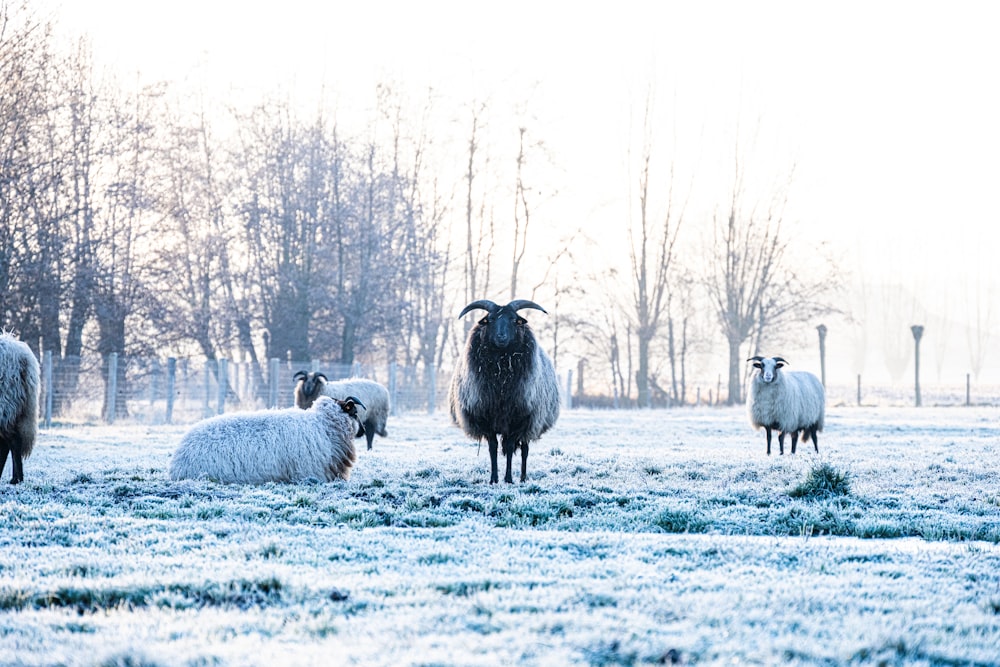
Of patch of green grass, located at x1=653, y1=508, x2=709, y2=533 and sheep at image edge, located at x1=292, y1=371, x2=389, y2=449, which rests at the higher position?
sheep at image edge, located at x1=292, y1=371, x2=389, y2=449

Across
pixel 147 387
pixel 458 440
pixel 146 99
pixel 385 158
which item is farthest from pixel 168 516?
pixel 385 158

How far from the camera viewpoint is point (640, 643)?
165 inches

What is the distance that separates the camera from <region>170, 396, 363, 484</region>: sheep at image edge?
10953 millimetres

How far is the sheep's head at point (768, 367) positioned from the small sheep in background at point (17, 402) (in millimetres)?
10511

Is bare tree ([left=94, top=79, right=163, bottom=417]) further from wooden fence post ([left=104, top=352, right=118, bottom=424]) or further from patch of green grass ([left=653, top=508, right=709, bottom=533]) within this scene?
patch of green grass ([left=653, top=508, right=709, bottom=533])

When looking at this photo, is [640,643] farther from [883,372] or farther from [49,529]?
[883,372]

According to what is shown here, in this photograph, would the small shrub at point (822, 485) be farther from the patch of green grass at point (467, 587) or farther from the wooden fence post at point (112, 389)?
the wooden fence post at point (112, 389)

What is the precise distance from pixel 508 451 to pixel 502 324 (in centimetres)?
127

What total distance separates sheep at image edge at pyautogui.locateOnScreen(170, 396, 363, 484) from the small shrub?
4528 mm

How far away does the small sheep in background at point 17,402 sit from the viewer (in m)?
10.3

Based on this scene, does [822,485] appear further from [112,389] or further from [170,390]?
[170,390]

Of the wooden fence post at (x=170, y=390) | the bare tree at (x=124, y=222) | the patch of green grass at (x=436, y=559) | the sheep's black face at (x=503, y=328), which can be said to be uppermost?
the bare tree at (x=124, y=222)

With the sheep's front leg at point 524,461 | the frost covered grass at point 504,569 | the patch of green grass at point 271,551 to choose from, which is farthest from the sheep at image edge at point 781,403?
the patch of green grass at point 271,551

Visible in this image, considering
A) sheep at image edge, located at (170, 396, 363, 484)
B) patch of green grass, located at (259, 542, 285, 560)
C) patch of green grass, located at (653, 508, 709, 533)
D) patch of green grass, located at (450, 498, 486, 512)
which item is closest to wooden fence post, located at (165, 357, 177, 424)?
sheep at image edge, located at (170, 396, 363, 484)
